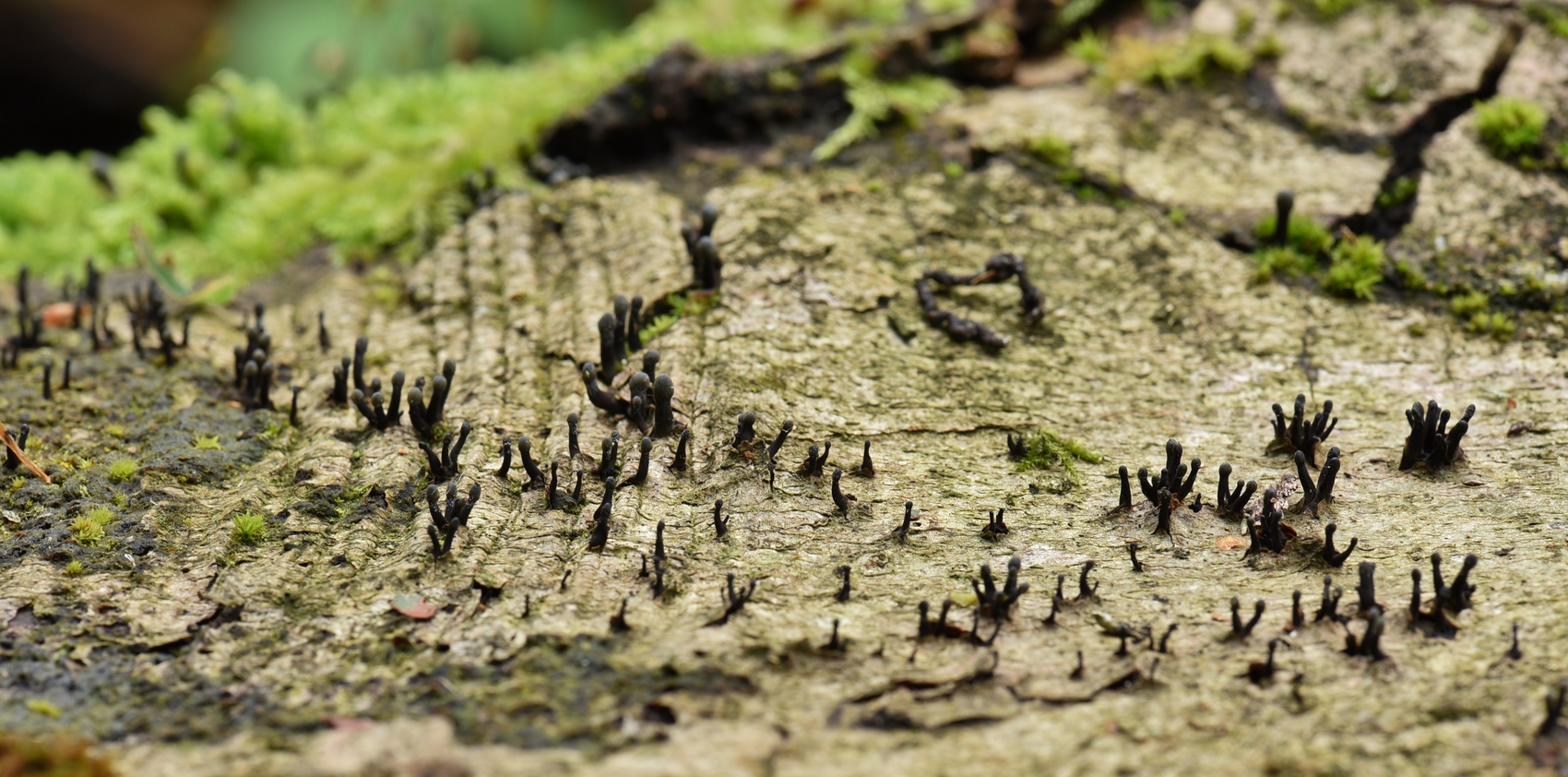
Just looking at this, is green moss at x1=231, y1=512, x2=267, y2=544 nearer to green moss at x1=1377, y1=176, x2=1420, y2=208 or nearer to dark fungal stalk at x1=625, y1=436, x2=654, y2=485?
dark fungal stalk at x1=625, y1=436, x2=654, y2=485

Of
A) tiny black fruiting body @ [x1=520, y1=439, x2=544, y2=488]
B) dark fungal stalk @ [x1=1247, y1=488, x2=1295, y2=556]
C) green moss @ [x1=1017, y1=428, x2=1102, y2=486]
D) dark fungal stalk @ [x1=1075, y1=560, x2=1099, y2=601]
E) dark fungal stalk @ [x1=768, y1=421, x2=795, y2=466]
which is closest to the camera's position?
dark fungal stalk @ [x1=1075, y1=560, x2=1099, y2=601]

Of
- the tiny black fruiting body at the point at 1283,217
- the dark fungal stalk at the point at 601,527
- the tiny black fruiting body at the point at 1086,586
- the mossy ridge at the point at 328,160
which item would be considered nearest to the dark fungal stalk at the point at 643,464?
the dark fungal stalk at the point at 601,527

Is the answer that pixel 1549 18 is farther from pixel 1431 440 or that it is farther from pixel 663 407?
pixel 663 407

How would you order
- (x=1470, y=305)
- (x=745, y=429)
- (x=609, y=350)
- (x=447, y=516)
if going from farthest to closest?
(x=1470, y=305), (x=609, y=350), (x=745, y=429), (x=447, y=516)

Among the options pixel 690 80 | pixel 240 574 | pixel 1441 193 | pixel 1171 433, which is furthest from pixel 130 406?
pixel 1441 193

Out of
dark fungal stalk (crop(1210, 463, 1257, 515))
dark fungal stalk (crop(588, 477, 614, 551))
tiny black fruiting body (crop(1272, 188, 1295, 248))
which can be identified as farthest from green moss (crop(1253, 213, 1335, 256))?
dark fungal stalk (crop(588, 477, 614, 551))

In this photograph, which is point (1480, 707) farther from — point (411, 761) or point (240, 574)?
point (240, 574)

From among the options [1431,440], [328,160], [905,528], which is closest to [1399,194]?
[1431,440]
